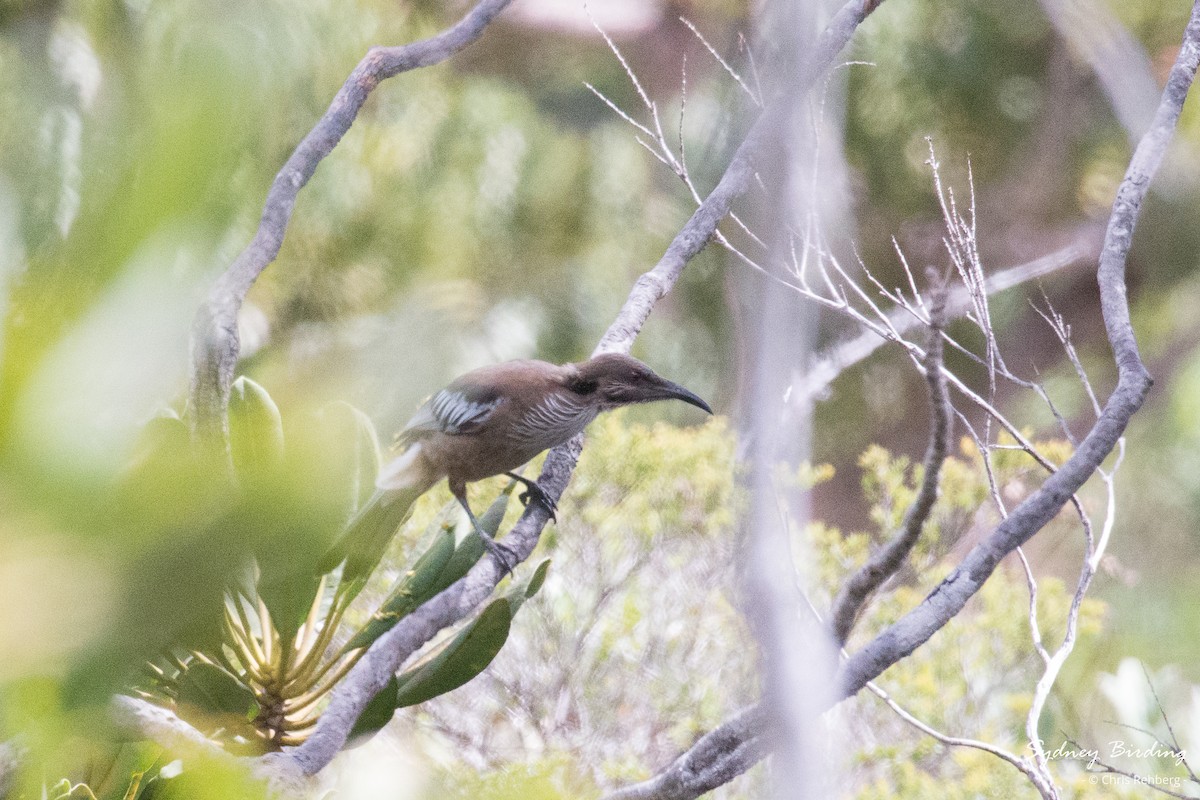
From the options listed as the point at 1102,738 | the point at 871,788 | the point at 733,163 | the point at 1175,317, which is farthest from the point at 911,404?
the point at 733,163

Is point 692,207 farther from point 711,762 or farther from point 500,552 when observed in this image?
point 711,762

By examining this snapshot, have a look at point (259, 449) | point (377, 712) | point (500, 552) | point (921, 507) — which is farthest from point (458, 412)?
point (259, 449)

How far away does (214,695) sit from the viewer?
91 cm

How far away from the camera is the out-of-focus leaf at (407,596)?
0.98 m

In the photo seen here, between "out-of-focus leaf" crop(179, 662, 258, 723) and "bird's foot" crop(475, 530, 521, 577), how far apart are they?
0.25 metres

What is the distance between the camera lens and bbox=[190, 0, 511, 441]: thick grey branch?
69 centimetres

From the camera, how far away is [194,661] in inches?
35.0

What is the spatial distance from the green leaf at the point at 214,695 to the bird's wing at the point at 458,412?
45 centimetres

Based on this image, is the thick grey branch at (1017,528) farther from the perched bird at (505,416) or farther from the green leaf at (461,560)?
the perched bird at (505,416)

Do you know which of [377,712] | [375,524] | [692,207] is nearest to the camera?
[377,712]

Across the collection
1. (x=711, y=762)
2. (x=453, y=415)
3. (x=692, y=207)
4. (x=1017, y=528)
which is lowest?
(x=711, y=762)

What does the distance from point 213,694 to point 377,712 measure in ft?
A: 0.44

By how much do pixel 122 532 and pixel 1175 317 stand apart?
469 cm

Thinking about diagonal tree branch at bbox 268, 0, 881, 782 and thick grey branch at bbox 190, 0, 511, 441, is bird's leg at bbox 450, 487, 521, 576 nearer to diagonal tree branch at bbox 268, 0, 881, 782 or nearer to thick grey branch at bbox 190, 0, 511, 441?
diagonal tree branch at bbox 268, 0, 881, 782
